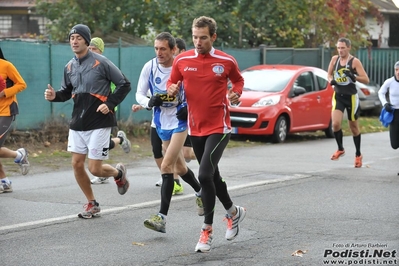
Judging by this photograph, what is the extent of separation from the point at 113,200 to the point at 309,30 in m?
17.5

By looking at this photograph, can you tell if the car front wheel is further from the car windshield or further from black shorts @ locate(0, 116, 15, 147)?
black shorts @ locate(0, 116, 15, 147)

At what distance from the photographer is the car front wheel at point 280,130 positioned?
744 inches

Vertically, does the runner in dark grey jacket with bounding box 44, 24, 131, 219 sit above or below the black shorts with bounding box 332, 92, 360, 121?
above

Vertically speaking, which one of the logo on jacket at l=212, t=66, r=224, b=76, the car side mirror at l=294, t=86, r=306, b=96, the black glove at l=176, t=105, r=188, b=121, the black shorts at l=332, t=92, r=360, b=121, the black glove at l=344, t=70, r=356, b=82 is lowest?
the car side mirror at l=294, t=86, r=306, b=96

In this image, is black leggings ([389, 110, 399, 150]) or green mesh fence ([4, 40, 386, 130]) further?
green mesh fence ([4, 40, 386, 130])

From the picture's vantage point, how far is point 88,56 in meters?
9.01

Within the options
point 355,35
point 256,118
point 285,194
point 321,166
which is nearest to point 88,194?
point 285,194

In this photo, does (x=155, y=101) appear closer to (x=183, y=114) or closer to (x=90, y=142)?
(x=183, y=114)

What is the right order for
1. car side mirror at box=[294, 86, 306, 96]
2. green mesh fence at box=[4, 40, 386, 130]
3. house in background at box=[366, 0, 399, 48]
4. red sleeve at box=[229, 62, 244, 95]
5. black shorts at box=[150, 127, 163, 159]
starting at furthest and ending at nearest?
house in background at box=[366, 0, 399, 48]
car side mirror at box=[294, 86, 306, 96]
green mesh fence at box=[4, 40, 386, 130]
black shorts at box=[150, 127, 163, 159]
red sleeve at box=[229, 62, 244, 95]

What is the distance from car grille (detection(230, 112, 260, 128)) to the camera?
1870 centimetres

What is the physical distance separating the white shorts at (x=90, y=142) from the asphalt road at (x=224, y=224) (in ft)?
2.33

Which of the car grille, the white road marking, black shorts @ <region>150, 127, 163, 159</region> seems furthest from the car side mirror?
black shorts @ <region>150, 127, 163, 159</region>

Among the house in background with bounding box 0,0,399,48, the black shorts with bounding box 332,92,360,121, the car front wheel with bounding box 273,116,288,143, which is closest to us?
the black shorts with bounding box 332,92,360,121

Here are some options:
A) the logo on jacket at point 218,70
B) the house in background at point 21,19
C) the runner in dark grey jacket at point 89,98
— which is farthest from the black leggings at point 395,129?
the house in background at point 21,19
